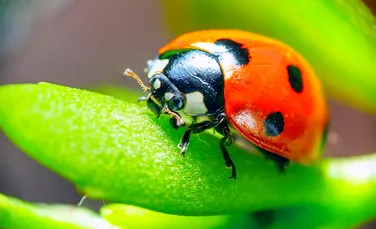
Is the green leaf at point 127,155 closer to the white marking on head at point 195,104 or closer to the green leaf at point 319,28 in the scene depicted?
the white marking on head at point 195,104

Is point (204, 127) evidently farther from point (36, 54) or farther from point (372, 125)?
point (36, 54)

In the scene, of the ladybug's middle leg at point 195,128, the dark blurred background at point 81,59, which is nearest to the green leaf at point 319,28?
the ladybug's middle leg at point 195,128

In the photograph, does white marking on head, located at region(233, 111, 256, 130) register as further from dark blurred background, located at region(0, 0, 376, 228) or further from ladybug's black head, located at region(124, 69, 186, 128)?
dark blurred background, located at region(0, 0, 376, 228)

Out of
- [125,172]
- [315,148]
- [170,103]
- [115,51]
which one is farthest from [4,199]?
[115,51]

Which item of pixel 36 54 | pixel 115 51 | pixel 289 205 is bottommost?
pixel 36 54

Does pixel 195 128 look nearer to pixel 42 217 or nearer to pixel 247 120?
pixel 247 120

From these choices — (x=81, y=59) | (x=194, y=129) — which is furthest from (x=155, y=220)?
(x=81, y=59)

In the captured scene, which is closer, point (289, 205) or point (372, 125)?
point (289, 205)
